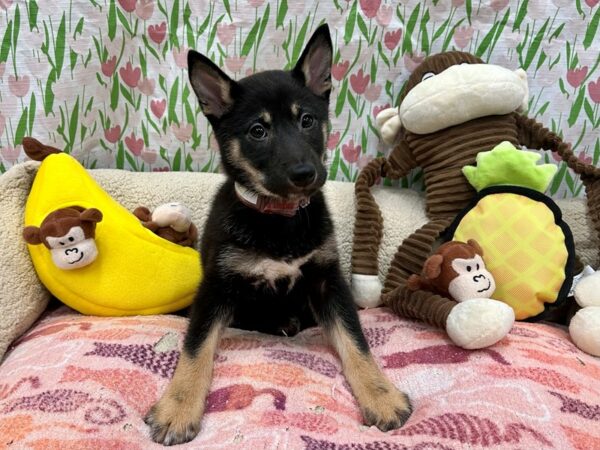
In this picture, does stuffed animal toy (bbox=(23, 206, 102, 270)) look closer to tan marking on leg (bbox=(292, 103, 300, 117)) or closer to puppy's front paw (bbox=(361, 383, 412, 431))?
tan marking on leg (bbox=(292, 103, 300, 117))

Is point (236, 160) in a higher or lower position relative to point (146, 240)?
higher

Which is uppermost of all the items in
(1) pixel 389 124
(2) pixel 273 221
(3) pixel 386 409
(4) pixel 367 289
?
(1) pixel 389 124

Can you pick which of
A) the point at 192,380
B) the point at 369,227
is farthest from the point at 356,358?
the point at 369,227

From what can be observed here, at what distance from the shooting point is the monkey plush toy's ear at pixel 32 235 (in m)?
1.99

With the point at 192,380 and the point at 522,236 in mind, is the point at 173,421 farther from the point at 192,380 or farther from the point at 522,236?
the point at 522,236

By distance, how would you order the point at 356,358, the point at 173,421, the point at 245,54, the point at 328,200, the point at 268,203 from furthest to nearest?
the point at 245,54, the point at 328,200, the point at 268,203, the point at 356,358, the point at 173,421

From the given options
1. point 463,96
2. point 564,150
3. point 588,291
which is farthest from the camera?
point 564,150

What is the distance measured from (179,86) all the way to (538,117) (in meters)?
2.11

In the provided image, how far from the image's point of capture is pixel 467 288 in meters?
2.01

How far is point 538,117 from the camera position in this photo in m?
2.77

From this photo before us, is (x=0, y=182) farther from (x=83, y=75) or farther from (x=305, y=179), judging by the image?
(x=305, y=179)

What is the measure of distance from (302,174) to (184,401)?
828 millimetres

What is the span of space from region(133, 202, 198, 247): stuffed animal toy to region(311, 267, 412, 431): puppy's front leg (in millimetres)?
882

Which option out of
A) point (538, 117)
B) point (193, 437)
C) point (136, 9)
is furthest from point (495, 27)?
point (193, 437)
